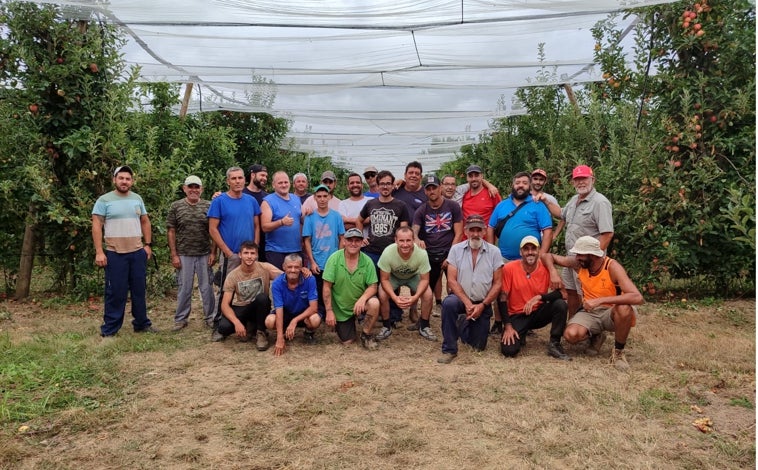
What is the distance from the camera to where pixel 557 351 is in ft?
14.9

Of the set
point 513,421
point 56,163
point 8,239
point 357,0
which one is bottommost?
point 513,421

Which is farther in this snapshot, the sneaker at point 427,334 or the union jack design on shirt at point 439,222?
the union jack design on shirt at point 439,222

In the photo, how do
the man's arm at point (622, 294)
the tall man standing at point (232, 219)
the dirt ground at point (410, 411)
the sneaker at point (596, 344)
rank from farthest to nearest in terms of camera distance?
the tall man standing at point (232, 219) → the sneaker at point (596, 344) → the man's arm at point (622, 294) → the dirt ground at point (410, 411)

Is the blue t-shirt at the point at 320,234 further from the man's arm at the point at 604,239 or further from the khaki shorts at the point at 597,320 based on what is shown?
the man's arm at the point at 604,239

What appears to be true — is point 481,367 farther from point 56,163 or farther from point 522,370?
point 56,163

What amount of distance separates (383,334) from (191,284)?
2070mm

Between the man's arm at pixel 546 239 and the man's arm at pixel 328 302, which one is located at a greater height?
the man's arm at pixel 546 239

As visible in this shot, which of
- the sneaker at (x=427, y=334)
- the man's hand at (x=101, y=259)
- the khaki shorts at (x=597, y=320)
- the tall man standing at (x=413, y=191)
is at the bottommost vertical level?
the sneaker at (x=427, y=334)

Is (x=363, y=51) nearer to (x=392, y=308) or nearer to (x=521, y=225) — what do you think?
(x=521, y=225)

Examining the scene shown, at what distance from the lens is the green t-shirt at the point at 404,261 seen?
5125 millimetres

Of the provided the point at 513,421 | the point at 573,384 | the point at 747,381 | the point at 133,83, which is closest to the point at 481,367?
the point at 573,384

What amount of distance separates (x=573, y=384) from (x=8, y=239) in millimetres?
6908

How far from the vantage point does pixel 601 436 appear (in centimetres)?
304

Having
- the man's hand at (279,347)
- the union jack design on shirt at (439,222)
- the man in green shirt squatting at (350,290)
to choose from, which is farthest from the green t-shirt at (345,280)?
the union jack design on shirt at (439,222)
